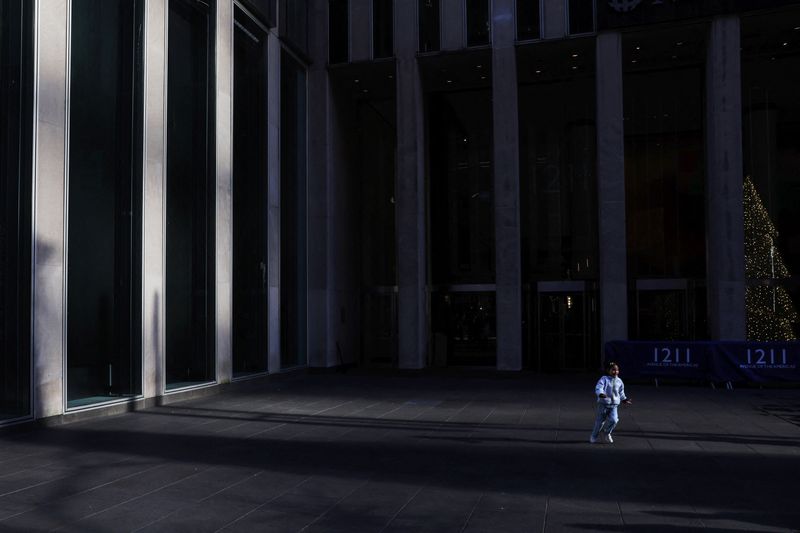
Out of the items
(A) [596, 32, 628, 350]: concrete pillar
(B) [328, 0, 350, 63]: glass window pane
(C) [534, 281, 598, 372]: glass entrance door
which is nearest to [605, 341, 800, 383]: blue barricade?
(A) [596, 32, 628, 350]: concrete pillar

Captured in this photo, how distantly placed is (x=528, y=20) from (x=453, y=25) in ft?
8.70

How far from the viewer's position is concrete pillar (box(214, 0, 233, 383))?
19516 mm

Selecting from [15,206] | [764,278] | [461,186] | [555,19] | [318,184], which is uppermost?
[555,19]

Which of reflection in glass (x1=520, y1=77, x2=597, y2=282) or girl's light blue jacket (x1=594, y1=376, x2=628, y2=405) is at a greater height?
reflection in glass (x1=520, y1=77, x2=597, y2=282)

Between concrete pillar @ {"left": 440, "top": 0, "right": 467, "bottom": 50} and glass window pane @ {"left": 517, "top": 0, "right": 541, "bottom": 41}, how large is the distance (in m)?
1.94

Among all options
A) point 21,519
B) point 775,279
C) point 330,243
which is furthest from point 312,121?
point 21,519

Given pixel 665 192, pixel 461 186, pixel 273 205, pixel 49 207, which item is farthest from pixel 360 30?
pixel 49 207

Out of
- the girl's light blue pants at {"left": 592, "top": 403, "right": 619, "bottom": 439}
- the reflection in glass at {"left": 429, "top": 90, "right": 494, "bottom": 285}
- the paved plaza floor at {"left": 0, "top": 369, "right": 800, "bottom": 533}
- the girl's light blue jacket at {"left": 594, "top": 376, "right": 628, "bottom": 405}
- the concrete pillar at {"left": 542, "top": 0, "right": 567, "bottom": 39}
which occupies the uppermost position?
the concrete pillar at {"left": 542, "top": 0, "right": 567, "bottom": 39}

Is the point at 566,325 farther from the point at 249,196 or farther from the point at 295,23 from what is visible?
the point at 295,23

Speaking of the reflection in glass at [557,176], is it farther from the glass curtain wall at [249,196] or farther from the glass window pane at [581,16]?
the glass curtain wall at [249,196]

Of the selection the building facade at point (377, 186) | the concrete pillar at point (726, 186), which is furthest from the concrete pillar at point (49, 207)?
the concrete pillar at point (726, 186)

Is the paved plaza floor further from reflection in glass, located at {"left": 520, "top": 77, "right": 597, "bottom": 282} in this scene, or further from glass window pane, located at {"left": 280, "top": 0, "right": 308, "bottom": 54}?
glass window pane, located at {"left": 280, "top": 0, "right": 308, "bottom": 54}

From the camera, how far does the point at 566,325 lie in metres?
27.1

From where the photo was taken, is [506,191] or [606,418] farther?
[506,191]
